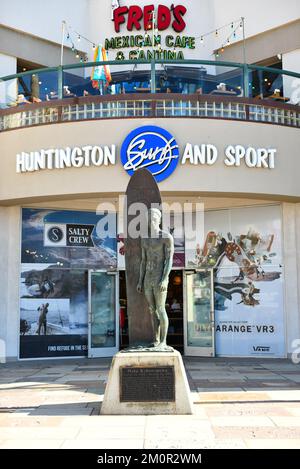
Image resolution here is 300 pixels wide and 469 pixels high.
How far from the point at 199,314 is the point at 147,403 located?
8.74 meters

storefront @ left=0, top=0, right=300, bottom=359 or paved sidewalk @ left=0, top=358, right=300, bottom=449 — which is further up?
storefront @ left=0, top=0, right=300, bottom=359

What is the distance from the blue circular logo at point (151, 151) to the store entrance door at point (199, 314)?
150 inches

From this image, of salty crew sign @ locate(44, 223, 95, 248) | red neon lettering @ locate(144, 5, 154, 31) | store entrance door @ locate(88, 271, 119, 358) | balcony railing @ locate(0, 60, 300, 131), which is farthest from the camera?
red neon lettering @ locate(144, 5, 154, 31)

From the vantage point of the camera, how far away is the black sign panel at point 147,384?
27.0 feet

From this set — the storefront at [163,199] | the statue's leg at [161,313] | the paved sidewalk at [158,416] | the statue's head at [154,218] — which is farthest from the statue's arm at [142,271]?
the storefront at [163,199]

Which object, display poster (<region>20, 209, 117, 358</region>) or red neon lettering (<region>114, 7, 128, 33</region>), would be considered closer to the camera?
display poster (<region>20, 209, 117, 358</region>)

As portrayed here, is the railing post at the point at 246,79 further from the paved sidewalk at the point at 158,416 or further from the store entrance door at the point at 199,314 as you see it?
the paved sidewalk at the point at 158,416

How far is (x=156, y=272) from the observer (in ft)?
29.5

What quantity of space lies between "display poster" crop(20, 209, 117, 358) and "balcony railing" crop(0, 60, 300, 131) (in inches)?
119

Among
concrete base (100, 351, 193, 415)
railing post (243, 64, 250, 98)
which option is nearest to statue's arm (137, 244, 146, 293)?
concrete base (100, 351, 193, 415)

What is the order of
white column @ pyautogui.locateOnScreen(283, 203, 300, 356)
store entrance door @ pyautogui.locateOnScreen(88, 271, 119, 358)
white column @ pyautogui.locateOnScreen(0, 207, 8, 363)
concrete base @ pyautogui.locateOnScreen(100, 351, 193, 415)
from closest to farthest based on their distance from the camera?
concrete base @ pyautogui.locateOnScreen(100, 351, 193, 415) < white column @ pyautogui.locateOnScreen(0, 207, 8, 363) < white column @ pyautogui.locateOnScreen(283, 203, 300, 356) < store entrance door @ pyautogui.locateOnScreen(88, 271, 119, 358)

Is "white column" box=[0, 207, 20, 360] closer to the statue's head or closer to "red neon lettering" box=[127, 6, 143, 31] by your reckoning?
"red neon lettering" box=[127, 6, 143, 31]

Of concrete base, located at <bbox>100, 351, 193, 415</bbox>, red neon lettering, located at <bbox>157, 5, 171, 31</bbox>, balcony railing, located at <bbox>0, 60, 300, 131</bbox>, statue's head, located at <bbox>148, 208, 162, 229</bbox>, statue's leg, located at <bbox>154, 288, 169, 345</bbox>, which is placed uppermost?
red neon lettering, located at <bbox>157, 5, 171, 31</bbox>

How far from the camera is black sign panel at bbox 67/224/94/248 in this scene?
660 inches
